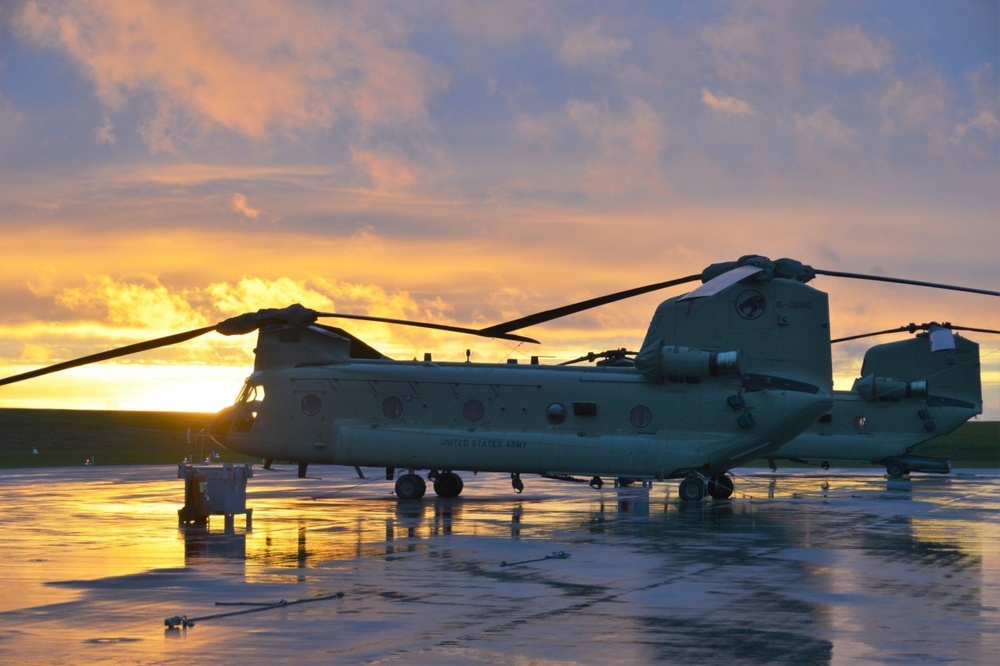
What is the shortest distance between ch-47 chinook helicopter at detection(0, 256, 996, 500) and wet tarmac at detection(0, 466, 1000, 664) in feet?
5.98

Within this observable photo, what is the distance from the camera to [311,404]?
35.6m

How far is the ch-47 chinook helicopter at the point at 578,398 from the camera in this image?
108ft

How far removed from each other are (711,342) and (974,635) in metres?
20.8

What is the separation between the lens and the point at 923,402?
162 feet

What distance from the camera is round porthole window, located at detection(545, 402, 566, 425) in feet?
112

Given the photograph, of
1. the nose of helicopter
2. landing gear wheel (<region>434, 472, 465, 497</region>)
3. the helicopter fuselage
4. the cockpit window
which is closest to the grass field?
the nose of helicopter

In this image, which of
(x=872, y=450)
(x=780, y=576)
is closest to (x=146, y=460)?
(x=872, y=450)

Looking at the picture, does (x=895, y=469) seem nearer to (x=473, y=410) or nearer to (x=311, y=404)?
(x=473, y=410)

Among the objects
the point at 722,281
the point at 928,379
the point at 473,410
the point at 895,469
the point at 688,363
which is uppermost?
the point at 722,281

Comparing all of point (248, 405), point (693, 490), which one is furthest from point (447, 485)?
point (693, 490)

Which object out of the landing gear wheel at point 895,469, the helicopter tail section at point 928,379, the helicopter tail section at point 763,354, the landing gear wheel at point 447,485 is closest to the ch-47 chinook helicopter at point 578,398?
the helicopter tail section at point 763,354

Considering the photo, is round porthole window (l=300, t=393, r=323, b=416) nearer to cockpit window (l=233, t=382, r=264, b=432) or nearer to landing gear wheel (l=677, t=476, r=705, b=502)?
cockpit window (l=233, t=382, r=264, b=432)

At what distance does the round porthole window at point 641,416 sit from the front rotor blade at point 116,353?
40.5ft

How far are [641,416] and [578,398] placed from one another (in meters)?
1.86
